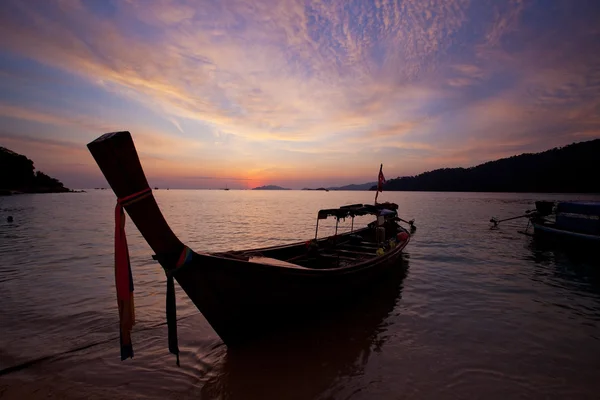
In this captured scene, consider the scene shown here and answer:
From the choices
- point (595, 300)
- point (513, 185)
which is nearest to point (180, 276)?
point (595, 300)

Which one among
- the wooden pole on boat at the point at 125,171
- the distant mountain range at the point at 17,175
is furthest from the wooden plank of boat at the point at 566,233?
the distant mountain range at the point at 17,175

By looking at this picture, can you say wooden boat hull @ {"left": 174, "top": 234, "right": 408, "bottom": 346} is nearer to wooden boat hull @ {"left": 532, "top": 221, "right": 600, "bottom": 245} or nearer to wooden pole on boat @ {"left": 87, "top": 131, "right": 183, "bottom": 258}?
wooden pole on boat @ {"left": 87, "top": 131, "right": 183, "bottom": 258}

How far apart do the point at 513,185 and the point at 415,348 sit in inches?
7672

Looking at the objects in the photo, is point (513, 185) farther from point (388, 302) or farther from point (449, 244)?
point (388, 302)

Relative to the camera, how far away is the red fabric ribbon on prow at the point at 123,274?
11.1 feet

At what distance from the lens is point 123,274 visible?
344cm

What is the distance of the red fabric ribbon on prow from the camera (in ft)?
11.1

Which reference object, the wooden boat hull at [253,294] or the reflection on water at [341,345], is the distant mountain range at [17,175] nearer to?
the reflection on water at [341,345]

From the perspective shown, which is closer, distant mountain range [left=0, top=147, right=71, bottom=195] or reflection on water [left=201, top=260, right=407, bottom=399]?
reflection on water [left=201, top=260, right=407, bottom=399]

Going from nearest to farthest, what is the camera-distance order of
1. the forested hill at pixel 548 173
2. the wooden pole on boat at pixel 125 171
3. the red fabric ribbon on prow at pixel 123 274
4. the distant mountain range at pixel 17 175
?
1. the wooden pole on boat at pixel 125 171
2. the red fabric ribbon on prow at pixel 123 274
3. the distant mountain range at pixel 17 175
4. the forested hill at pixel 548 173

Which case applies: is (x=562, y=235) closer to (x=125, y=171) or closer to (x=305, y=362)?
(x=305, y=362)

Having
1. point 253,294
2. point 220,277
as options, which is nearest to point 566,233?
point 253,294

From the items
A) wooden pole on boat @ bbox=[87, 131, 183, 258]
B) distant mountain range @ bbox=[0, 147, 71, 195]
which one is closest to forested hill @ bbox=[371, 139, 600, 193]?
wooden pole on boat @ bbox=[87, 131, 183, 258]

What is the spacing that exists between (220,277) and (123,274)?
200 cm
